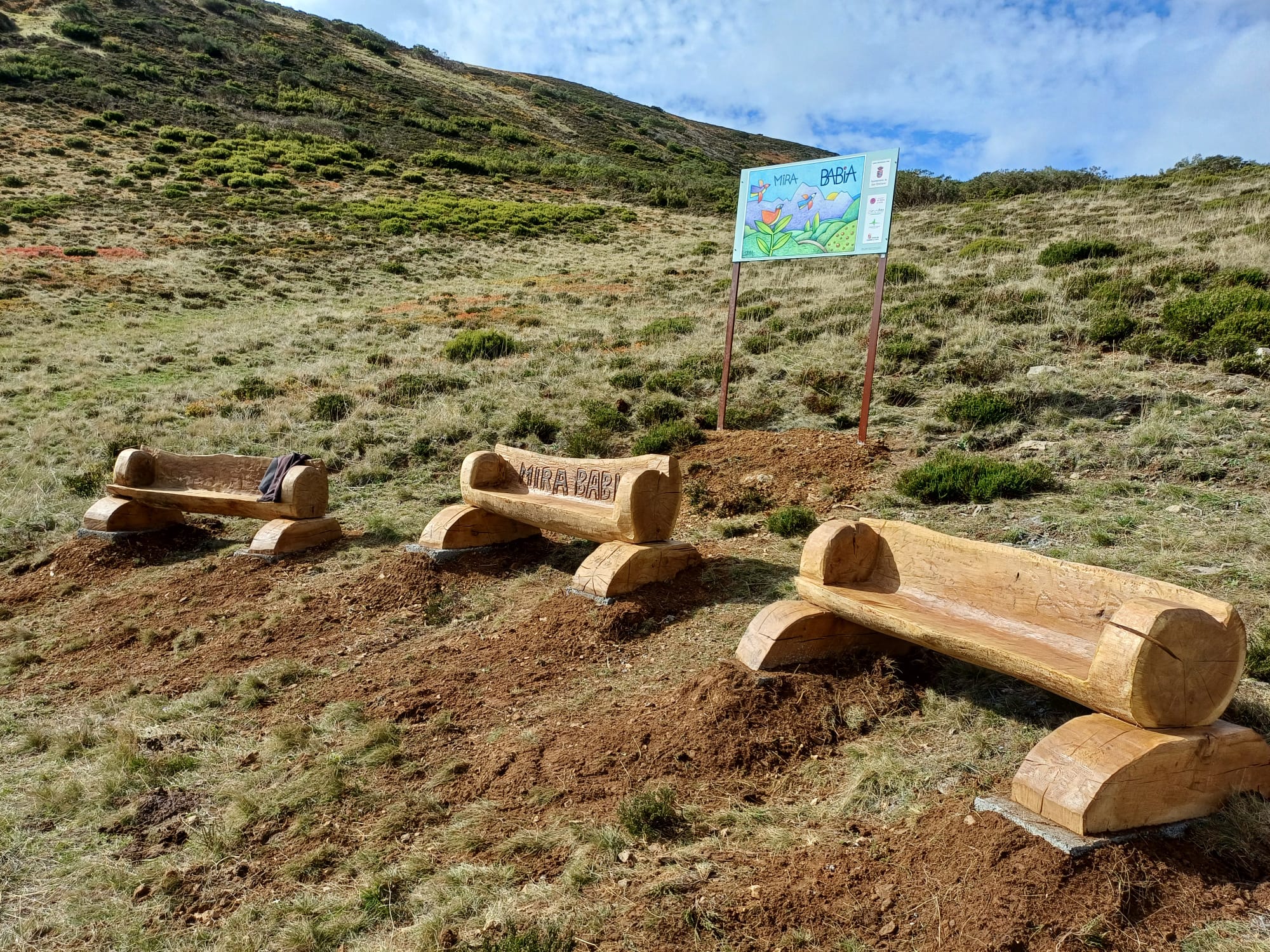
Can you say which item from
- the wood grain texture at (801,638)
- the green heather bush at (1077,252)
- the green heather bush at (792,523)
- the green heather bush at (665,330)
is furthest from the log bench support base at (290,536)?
the green heather bush at (1077,252)

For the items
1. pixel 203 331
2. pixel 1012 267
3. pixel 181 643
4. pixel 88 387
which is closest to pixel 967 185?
pixel 1012 267

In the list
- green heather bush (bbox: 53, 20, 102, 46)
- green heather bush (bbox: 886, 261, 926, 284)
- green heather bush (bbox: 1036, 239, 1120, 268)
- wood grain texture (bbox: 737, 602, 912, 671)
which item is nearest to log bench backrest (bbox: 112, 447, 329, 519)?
wood grain texture (bbox: 737, 602, 912, 671)

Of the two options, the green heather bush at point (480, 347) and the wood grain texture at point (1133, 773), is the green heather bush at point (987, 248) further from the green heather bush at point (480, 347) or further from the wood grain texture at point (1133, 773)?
the wood grain texture at point (1133, 773)

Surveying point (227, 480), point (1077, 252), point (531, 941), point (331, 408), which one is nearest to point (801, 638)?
point (531, 941)

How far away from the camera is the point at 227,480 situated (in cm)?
768

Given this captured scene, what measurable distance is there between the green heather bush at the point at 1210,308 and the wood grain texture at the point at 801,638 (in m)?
7.50

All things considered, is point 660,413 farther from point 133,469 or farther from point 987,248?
point 987,248

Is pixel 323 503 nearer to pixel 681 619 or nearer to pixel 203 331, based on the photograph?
pixel 681 619

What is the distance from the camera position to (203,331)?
18.0 metres

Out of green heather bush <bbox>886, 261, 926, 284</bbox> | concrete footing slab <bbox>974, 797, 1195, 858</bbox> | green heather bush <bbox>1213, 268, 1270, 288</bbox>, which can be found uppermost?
green heather bush <bbox>886, 261, 926, 284</bbox>

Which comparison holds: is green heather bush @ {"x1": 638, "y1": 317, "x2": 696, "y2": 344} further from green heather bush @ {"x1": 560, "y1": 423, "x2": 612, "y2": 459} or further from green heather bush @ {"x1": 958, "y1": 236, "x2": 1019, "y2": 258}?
green heather bush @ {"x1": 958, "y1": 236, "x2": 1019, "y2": 258}

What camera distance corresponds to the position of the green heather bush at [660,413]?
32.8ft

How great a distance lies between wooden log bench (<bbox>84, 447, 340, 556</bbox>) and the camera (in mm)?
7059

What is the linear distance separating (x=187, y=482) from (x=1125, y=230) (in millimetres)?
18448
